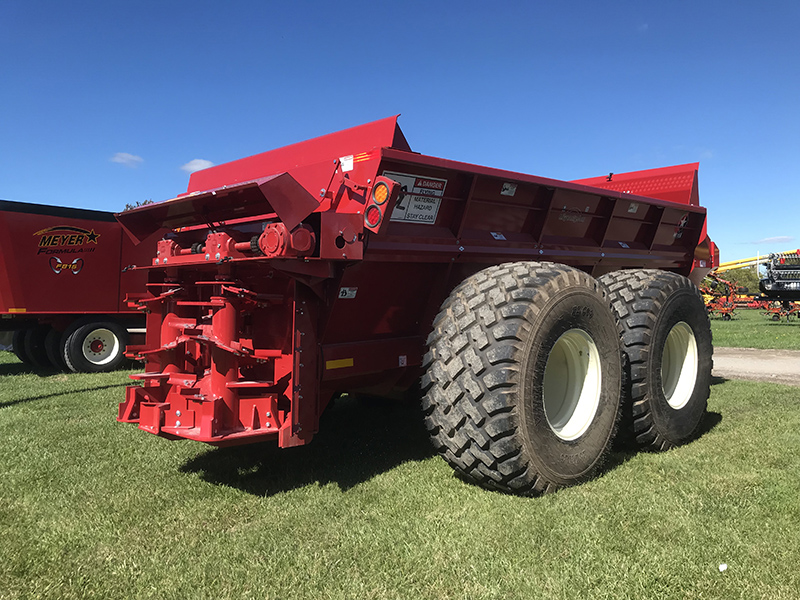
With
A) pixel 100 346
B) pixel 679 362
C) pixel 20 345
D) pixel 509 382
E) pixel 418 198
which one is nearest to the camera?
pixel 509 382

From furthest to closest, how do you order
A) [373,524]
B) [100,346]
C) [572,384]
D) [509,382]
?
[100,346], [572,384], [509,382], [373,524]

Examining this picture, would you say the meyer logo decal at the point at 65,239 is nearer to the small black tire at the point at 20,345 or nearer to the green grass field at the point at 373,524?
the small black tire at the point at 20,345

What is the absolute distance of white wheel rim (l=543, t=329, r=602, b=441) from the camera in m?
4.07

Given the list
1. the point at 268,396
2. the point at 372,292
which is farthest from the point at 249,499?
the point at 372,292

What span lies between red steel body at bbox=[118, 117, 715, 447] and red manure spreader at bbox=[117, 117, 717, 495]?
0.05 ft

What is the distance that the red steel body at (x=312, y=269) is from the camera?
3.49m

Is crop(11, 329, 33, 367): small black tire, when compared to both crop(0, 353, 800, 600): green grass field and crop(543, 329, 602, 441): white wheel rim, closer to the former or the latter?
crop(0, 353, 800, 600): green grass field

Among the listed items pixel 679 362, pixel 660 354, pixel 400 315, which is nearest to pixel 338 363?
pixel 400 315

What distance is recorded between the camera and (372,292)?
3.92 metres

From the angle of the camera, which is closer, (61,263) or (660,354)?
(660,354)

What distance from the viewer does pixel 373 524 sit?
3199 mm

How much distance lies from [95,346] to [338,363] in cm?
758

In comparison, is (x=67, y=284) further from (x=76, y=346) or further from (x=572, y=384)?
(x=572, y=384)

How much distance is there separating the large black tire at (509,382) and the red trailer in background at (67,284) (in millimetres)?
7083
